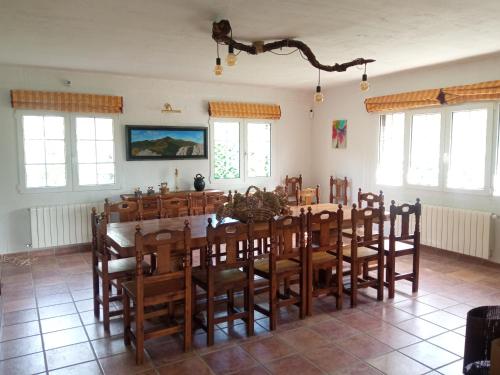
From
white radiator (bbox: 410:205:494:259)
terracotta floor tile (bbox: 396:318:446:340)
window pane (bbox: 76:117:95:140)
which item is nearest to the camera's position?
terracotta floor tile (bbox: 396:318:446:340)

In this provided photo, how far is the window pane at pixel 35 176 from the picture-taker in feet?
18.2

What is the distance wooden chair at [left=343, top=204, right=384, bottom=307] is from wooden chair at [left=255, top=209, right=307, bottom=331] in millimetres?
526

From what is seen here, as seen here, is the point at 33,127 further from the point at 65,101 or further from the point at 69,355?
the point at 69,355

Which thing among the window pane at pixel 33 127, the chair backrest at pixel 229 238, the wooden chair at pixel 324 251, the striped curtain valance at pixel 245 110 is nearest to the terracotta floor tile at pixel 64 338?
the chair backrest at pixel 229 238

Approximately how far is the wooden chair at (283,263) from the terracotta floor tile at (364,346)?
516 mm

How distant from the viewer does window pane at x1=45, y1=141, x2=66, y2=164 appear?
18.5 ft

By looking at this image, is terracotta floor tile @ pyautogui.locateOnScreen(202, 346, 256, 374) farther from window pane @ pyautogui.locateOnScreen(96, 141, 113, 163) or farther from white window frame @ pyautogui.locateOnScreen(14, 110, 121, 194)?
window pane @ pyautogui.locateOnScreen(96, 141, 113, 163)

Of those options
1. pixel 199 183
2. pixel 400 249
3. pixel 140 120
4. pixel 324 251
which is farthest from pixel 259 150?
pixel 324 251

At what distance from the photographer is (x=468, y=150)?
5.27 meters

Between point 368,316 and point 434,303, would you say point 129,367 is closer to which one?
point 368,316

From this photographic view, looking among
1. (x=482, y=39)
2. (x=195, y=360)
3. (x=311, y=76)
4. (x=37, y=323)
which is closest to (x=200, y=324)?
(x=195, y=360)

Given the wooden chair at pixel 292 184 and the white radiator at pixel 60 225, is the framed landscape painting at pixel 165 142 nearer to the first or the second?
the white radiator at pixel 60 225

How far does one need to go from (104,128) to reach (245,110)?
7.50ft

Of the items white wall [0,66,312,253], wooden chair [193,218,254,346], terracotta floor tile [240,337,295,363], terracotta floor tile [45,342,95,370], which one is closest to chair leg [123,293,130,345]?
terracotta floor tile [45,342,95,370]
